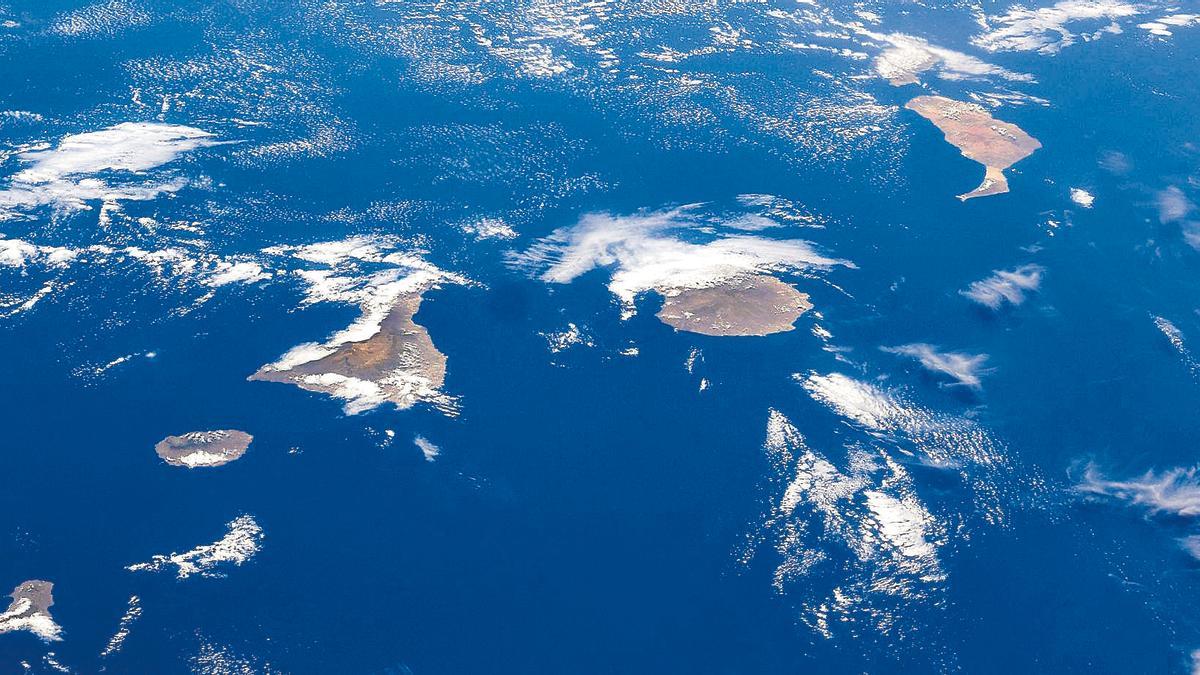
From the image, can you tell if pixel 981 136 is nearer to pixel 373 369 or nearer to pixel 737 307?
pixel 737 307

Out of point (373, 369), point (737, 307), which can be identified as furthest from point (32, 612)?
point (737, 307)

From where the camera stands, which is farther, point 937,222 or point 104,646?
point 937,222

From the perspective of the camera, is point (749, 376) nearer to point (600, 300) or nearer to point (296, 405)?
point (600, 300)

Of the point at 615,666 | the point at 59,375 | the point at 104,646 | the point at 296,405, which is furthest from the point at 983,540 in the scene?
the point at 59,375

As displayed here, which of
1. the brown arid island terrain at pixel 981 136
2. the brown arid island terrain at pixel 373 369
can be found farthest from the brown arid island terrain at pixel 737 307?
the brown arid island terrain at pixel 981 136

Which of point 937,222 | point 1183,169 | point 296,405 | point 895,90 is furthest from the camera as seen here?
point 895,90

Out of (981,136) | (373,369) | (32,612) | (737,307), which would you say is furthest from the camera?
(981,136)
